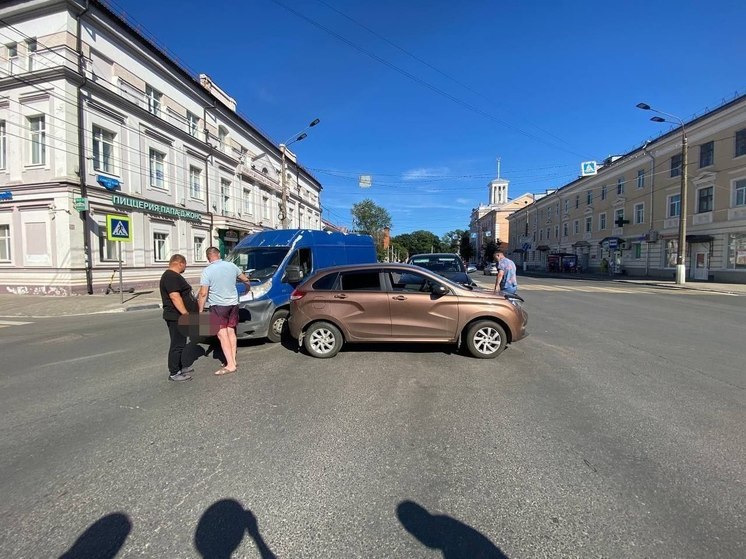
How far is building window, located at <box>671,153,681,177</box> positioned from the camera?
3203cm

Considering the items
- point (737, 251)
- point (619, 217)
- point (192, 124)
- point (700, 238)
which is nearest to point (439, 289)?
point (192, 124)

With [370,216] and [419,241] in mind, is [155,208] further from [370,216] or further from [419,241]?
[419,241]

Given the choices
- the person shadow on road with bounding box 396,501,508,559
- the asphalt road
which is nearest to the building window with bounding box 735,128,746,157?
the asphalt road

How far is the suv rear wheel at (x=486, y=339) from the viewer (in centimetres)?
628

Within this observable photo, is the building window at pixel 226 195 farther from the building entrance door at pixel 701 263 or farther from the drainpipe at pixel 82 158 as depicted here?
the building entrance door at pixel 701 263

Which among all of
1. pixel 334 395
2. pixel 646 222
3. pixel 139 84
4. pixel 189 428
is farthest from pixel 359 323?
pixel 646 222

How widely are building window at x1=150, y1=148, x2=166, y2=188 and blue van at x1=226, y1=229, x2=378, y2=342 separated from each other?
52.8ft

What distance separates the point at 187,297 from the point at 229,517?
3.53 m

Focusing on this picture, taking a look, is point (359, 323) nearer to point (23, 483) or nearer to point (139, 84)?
point (23, 483)

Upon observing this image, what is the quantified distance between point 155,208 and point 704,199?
3794 cm

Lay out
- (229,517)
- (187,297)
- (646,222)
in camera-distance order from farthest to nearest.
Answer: (646,222) → (187,297) → (229,517)

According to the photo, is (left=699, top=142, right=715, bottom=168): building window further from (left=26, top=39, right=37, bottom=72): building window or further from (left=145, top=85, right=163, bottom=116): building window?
(left=26, top=39, right=37, bottom=72): building window

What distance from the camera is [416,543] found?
229 centimetres

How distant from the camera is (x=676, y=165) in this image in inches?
1277
